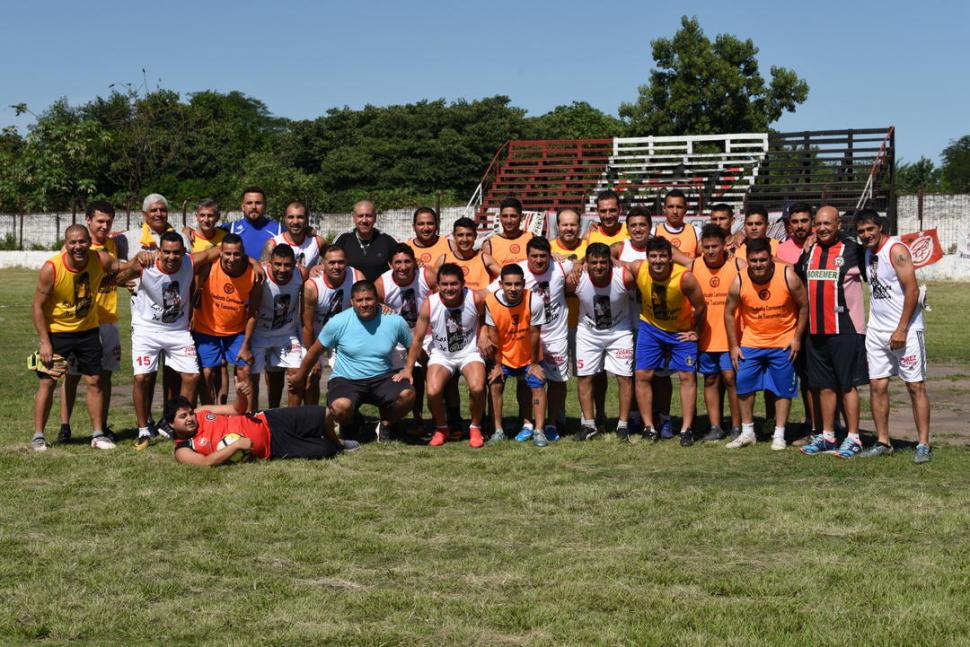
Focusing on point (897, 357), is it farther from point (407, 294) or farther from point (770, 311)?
point (407, 294)

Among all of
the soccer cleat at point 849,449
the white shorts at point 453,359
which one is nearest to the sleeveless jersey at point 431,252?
the white shorts at point 453,359

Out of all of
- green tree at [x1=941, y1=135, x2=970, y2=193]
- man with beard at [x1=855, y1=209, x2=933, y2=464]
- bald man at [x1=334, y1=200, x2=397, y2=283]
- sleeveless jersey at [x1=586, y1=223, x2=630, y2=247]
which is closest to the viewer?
man with beard at [x1=855, y1=209, x2=933, y2=464]

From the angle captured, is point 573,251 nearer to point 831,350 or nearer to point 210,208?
point 831,350

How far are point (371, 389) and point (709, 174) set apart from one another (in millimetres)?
29046

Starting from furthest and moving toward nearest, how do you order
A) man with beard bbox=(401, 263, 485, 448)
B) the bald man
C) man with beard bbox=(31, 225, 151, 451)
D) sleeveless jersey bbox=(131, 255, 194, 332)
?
the bald man, man with beard bbox=(401, 263, 485, 448), sleeveless jersey bbox=(131, 255, 194, 332), man with beard bbox=(31, 225, 151, 451)

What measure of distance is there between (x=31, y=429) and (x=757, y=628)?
7.59 metres

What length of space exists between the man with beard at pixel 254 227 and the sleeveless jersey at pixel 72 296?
5.19 ft

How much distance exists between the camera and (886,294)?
9.14 m

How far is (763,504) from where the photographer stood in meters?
7.40

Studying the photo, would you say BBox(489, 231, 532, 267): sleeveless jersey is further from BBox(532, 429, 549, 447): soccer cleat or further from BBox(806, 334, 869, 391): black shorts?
BBox(806, 334, 869, 391): black shorts

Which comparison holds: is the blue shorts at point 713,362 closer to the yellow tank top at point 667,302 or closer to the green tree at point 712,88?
the yellow tank top at point 667,302

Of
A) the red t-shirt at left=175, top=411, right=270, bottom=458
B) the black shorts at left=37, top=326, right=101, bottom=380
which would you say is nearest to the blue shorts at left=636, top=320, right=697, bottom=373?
the red t-shirt at left=175, top=411, right=270, bottom=458

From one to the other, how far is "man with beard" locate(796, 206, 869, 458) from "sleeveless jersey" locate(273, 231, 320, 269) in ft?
14.8

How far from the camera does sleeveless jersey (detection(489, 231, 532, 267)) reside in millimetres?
11164
